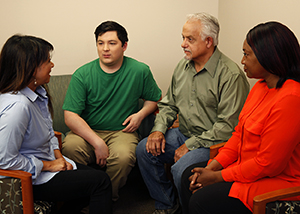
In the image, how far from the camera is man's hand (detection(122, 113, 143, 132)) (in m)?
2.46

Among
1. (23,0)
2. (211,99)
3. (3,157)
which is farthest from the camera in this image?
(23,0)

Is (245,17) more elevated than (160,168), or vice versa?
(245,17)

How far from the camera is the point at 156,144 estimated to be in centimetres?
216

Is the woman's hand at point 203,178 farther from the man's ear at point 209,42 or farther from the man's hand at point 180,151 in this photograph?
the man's ear at point 209,42

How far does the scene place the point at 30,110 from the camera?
1.57 m

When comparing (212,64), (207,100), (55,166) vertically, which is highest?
(212,64)

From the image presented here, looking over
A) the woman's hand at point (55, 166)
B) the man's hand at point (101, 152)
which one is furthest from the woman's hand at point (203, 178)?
the man's hand at point (101, 152)

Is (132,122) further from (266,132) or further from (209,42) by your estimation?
(266,132)

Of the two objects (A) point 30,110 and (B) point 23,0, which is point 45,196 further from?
(B) point 23,0

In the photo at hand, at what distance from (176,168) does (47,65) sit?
0.99 m

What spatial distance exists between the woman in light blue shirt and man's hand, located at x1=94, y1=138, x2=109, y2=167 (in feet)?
1.70

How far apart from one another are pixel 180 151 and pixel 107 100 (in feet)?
A: 2.52

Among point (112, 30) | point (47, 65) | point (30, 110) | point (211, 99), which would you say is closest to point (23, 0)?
point (112, 30)

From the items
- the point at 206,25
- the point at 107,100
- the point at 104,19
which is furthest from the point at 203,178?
the point at 104,19
